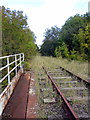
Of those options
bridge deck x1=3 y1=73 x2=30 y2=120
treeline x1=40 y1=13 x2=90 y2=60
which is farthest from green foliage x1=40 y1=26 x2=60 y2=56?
bridge deck x1=3 y1=73 x2=30 y2=120

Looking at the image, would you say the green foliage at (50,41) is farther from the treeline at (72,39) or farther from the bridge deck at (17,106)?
the bridge deck at (17,106)

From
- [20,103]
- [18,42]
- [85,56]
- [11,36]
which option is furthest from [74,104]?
[85,56]

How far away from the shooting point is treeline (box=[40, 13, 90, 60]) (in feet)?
42.9

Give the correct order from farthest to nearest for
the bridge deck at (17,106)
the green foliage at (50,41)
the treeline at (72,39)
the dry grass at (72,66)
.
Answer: the green foliage at (50,41)
the treeline at (72,39)
the dry grass at (72,66)
the bridge deck at (17,106)

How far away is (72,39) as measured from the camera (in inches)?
808

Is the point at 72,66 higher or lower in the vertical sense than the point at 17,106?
higher

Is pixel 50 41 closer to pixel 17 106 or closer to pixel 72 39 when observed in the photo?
pixel 72 39

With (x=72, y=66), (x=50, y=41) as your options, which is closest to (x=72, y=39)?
(x=72, y=66)

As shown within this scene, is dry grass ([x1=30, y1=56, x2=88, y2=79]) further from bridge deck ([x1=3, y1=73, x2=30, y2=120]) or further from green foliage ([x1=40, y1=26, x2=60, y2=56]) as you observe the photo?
green foliage ([x1=40, y1=26, x2=60, y2=56])

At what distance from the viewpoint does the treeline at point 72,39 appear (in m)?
13.1

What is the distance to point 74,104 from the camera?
329 cm

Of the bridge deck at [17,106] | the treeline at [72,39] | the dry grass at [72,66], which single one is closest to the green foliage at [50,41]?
the treeline at [72,39]

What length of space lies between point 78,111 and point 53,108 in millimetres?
549

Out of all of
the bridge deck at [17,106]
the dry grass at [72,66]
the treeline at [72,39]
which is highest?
the treeline at [72,39]
